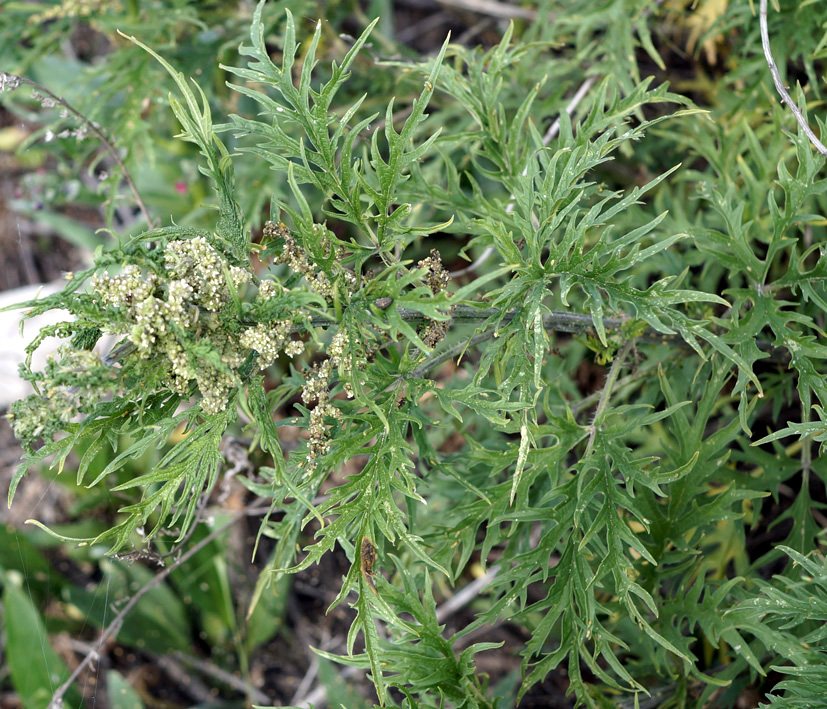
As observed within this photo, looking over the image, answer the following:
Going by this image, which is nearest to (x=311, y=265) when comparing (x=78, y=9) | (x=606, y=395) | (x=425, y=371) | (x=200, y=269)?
(x=200, y=269)

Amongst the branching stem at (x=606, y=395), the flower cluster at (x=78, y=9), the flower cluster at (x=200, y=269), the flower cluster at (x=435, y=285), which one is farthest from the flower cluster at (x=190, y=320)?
the flower cluster at (x=78, y=9)

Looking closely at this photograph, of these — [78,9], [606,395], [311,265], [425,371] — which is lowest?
[606,395]

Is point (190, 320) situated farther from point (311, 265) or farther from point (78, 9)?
point (78, 9)

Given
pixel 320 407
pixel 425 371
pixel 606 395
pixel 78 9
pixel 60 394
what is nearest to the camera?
pixel 60 394

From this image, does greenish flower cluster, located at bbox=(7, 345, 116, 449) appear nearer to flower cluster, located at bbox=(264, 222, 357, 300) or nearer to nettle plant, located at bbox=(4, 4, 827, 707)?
nettle plant, located at bbox=(4, 4, 827, 707)

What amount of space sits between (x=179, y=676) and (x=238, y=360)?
2.74 metres

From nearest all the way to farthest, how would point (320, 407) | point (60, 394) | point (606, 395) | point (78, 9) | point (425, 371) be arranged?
point (60, 394), point (320, 407), point (425, 371), point (606, 395), point (78, 9)

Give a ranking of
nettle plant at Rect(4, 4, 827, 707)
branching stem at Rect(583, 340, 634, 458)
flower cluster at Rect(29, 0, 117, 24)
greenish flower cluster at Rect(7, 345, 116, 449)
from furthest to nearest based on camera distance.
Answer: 1. flower cluster at Rect(29, 0, 117, 24)
2. branching stem at Rect(583, 340, 634, 458)
3. nettle plant at Rect(4, 4, 827, 707)
4. greenish flower cluster at Rect(7, 345, 116, 449)

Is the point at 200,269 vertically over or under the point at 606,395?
over

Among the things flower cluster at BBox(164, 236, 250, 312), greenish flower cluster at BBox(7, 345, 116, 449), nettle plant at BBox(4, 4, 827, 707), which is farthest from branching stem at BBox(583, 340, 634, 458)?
greenish flower cluster at BBox(7, 345, 116, 449)

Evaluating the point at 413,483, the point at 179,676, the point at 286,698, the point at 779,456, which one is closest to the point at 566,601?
the point at 413,483

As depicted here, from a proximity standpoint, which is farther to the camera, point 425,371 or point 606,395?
point 606,395

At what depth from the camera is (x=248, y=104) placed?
10.2 feet

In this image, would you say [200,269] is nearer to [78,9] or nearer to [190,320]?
[190,320]
